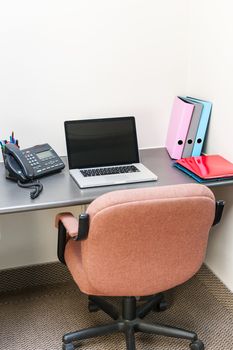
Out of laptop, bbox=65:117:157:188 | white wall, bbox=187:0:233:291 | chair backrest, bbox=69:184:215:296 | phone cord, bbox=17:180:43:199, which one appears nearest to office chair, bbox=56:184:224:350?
chair backrest, bbox=69:184:215:296

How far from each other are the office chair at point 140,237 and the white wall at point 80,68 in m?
0.63

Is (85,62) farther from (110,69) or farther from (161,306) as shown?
(161,306)

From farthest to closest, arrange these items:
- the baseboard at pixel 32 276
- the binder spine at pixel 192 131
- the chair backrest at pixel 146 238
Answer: the baseboard at pixel 32 276
the binder spine at pixel 192 131
the chair backrest at pixel 146 238

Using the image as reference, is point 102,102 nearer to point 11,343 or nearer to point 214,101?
point 214,101

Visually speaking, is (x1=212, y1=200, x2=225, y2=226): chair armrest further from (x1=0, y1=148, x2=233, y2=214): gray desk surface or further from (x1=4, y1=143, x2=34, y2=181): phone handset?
(x1=4, y1=143, x2=34, y2=181): phone handset

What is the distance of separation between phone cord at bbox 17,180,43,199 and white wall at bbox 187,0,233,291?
0.90 m

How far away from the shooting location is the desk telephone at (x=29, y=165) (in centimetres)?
167

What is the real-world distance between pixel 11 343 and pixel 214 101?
152 cm

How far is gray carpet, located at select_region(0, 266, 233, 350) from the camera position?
184 cm

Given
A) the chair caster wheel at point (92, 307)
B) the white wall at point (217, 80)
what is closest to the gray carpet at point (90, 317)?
the chair caster wheel at point (92, 307)

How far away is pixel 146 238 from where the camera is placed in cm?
135

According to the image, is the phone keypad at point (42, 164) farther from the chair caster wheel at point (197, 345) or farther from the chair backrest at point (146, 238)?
the chair caster wheel at point (197, 345)

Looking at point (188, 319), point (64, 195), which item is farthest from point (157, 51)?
point (188, 319)

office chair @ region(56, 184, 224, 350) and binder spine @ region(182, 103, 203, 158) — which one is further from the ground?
binder spine @ region(182, 103, 203, 158)
